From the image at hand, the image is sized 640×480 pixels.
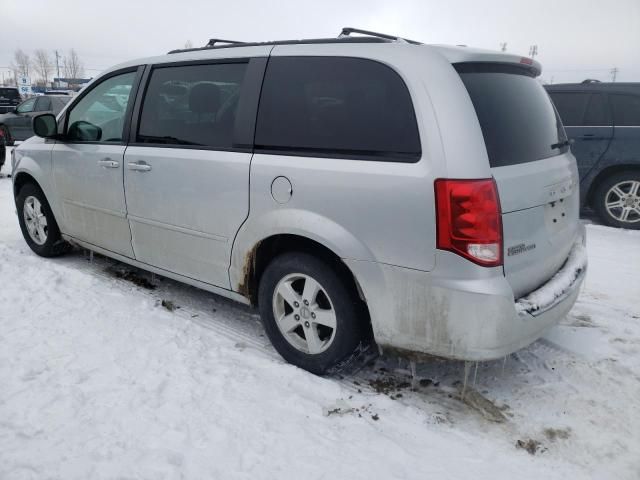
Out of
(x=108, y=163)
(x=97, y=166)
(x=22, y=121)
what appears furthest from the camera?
(x=22, y=121)

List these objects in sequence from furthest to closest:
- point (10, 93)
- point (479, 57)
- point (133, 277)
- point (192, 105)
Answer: point (10, 93)
point (133, 277)
point (192, 105)
point (479, 57)

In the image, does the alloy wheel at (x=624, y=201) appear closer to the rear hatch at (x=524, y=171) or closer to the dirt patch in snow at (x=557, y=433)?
the rear hatch at (x=524, y=171)

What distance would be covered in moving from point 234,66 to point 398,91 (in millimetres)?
1204

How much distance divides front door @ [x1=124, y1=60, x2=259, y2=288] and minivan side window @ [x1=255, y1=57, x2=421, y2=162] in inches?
9.5

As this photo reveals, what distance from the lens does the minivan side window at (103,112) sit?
3844 mm

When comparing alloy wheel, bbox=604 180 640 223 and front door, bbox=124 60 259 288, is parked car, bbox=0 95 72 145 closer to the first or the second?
front door, bbox=124 60 259 288

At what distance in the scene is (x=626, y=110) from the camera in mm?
6359

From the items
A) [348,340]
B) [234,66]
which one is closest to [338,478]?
[348,340]

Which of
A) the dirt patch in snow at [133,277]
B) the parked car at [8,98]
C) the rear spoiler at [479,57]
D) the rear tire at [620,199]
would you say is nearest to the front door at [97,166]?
the dirt patch in snow at [133,277]

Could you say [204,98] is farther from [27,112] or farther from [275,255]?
[27,112]

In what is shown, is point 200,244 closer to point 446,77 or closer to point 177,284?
point 177,284

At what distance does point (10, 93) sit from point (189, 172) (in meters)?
22.9

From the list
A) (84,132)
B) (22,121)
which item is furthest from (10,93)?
(84,132)

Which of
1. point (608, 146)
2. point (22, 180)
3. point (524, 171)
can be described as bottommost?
point (22, 180)
